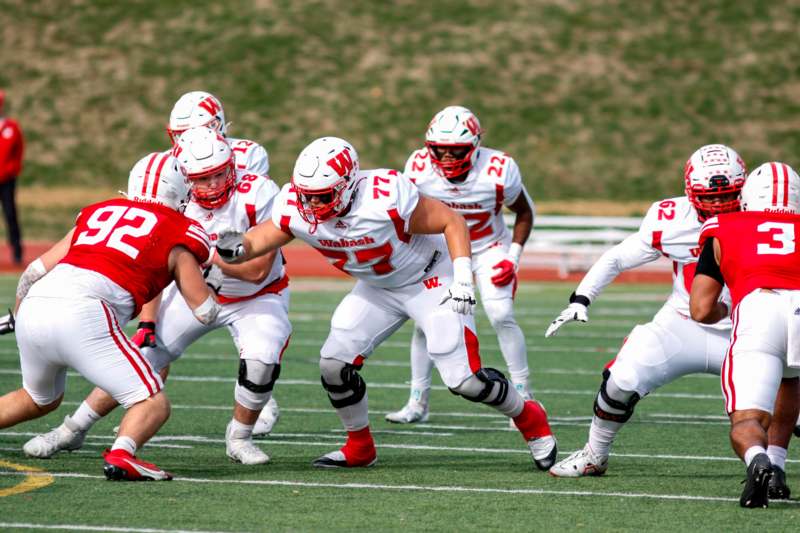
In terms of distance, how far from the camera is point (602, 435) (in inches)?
245

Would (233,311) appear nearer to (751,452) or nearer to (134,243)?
(134,243)

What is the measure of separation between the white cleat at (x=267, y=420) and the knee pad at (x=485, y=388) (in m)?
1.52

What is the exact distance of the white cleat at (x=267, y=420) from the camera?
7500 mm

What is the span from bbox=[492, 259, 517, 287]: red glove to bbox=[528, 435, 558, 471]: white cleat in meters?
1.84

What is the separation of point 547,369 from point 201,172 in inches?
175

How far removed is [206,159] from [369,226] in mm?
969

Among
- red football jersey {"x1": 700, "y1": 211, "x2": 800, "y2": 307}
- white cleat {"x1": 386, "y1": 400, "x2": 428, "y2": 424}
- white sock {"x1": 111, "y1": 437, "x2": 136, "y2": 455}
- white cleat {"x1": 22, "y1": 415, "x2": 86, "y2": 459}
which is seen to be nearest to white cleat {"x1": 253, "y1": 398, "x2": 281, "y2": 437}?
white cleat {"x1": 386, "y1": 400, "x2": 428, "y2": 424}

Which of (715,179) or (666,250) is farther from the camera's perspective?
(666,250)

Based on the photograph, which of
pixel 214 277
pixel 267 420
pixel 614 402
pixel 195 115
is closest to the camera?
pixel 614 402

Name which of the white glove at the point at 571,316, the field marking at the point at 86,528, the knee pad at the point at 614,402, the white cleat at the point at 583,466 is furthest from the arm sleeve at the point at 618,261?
the field marking at the point at 86,528

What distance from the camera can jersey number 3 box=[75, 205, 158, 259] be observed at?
5.88 metres

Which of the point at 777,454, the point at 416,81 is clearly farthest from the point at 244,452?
the point at 416,81

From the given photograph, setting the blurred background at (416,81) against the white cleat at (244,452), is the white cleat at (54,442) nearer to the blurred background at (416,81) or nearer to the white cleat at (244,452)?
the white cleat at (244,452)

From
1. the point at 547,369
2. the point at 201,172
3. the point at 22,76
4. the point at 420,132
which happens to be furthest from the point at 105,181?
the point at 201,172
